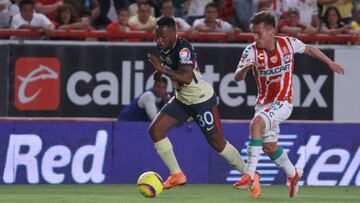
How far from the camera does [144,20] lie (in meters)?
19.4

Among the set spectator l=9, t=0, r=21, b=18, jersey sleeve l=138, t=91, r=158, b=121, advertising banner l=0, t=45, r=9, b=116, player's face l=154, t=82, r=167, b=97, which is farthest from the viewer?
spectator l=9, t=0, r=21, b=18

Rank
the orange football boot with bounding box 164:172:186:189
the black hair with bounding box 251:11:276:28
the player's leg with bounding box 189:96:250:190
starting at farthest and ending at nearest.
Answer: the player's leg with bounding box 189:96:250:190
the orange football boot with bounding box 164:172:186:189
the black hair with bounding box 251:11:276:28

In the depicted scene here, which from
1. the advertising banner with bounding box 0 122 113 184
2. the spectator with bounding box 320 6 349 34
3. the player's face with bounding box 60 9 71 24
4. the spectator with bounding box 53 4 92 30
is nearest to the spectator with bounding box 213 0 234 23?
the spectator with bounding box 320 6 349 34

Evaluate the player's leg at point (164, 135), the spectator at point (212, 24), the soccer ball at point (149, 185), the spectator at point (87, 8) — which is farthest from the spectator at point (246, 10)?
the soccer ball at point (149, 185)

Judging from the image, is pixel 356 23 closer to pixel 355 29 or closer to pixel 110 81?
pixel 355 29

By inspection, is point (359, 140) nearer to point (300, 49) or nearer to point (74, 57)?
point (300, 49)

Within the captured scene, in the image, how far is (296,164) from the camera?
647 inches

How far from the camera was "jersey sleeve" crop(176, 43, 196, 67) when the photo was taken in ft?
43.0

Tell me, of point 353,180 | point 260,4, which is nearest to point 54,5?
point 260,4

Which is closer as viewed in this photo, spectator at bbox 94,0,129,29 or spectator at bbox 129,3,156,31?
spectator at bbox 129,3,156,31

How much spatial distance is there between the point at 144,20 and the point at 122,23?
38cm

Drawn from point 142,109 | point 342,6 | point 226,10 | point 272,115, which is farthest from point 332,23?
point 272,115

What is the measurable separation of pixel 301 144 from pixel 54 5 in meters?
5.48

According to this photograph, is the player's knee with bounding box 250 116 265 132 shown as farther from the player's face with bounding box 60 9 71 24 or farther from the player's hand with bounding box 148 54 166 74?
the player's face with bounding box 60 9 71 24
